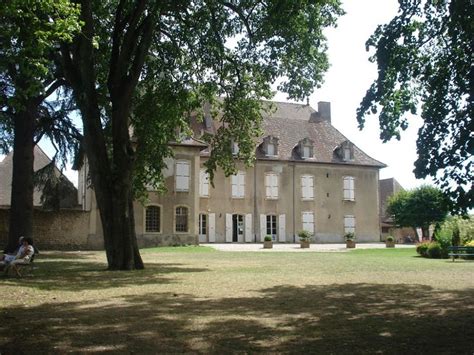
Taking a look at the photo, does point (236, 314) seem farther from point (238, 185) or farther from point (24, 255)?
point (238, 185)

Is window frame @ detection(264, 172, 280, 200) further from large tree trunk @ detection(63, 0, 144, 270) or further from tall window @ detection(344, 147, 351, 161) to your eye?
large tree trunk @ detection(63, 0, 144, 270)

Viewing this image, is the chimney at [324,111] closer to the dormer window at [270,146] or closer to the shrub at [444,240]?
the dormer window at [270,146]

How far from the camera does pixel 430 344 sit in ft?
17.3

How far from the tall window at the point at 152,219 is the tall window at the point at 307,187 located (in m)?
11.9

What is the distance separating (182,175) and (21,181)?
41.8ft

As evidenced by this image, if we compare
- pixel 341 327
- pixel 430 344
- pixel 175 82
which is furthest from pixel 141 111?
pixel 430 344

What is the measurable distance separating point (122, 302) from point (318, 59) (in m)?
9.28

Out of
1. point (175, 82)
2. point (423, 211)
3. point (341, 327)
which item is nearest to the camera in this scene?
point (341, 327)

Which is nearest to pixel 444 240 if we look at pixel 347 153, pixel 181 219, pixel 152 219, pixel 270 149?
pixel 181 219

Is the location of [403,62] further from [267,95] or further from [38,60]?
[267,95]

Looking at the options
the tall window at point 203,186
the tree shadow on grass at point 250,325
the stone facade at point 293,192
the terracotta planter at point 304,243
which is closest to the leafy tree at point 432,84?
the tree shadow on grass at point 250,325

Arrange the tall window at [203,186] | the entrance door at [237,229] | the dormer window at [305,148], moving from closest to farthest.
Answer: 1. the tall window at [203,186]
2. the entrance door at [237,229]
3. the dormer window at [305,148]

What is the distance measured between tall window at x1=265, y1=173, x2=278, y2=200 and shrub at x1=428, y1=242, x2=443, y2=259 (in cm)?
1709

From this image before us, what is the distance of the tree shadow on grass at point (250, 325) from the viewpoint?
5227 mm
